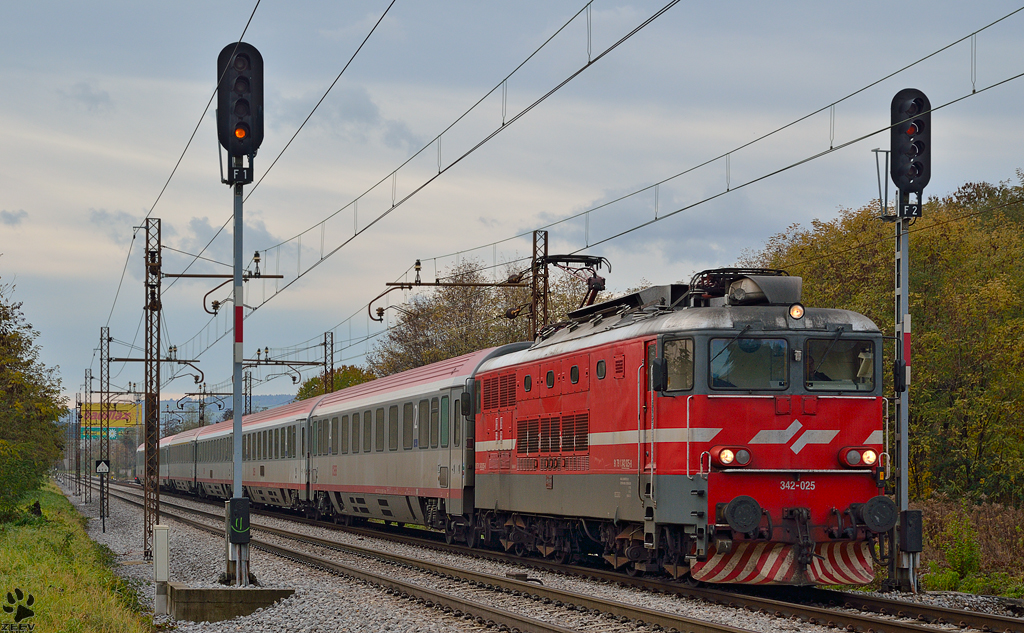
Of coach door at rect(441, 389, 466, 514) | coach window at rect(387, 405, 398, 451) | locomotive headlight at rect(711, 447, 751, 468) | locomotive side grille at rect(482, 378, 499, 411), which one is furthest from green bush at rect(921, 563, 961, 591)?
coach window at rect(387, 405, 398, 451)

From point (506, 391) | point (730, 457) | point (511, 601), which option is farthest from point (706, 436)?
point (506, 391)

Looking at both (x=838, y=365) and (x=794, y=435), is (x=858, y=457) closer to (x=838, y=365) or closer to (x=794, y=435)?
(x=794, y=435)

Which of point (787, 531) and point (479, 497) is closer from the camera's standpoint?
point (787, 531)

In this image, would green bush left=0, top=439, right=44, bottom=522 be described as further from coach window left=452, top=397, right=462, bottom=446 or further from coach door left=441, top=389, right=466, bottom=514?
coach window left=452, top=397, right=462, bottom=446

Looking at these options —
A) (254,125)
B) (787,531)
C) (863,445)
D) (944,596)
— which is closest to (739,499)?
(787,531)

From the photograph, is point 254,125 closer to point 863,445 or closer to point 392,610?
point 392,610

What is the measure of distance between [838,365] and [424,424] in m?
12.2

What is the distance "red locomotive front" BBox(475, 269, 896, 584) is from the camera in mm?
14203

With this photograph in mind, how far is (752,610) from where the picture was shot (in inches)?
532

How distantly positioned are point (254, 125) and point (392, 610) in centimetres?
710

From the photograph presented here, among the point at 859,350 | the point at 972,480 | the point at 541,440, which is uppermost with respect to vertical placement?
the point at 859,350

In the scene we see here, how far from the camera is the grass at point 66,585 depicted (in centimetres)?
1342

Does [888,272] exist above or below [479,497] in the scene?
above

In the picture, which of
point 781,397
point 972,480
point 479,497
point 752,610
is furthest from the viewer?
point 972,480
